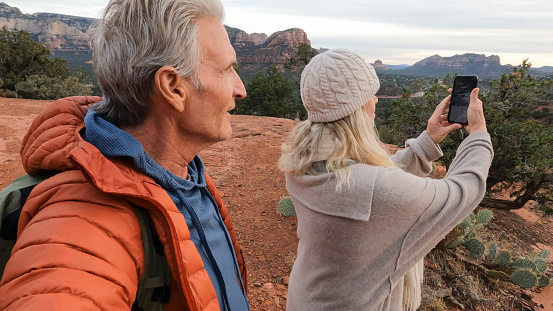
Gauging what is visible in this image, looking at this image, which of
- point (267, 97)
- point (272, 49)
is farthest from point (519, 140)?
point (272, 49)

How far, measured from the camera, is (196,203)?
4.01 feet

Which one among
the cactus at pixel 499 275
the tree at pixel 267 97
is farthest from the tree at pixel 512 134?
the tree at pixel 267 97

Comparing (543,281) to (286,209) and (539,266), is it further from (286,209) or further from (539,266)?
(286,209)

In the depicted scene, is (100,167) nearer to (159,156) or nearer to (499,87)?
(159,156)

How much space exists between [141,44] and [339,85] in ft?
2.67

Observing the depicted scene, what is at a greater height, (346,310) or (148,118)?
(148,118)

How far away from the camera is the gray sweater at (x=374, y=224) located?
1.17 metres

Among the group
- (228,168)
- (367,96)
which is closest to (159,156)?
(367,96)

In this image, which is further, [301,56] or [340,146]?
[301,56]

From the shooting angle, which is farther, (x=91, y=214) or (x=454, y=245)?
(x=454, y=245)

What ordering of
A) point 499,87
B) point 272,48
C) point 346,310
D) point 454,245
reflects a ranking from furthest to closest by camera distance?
point 272,48, point 499,87, point 454,245, point 346,310

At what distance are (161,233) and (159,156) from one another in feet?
1.18

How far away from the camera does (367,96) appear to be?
145cm

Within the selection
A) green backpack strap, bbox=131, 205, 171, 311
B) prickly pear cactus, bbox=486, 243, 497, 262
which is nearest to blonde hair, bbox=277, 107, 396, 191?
green backpack strap, bbox=131, 205, 171, 311
